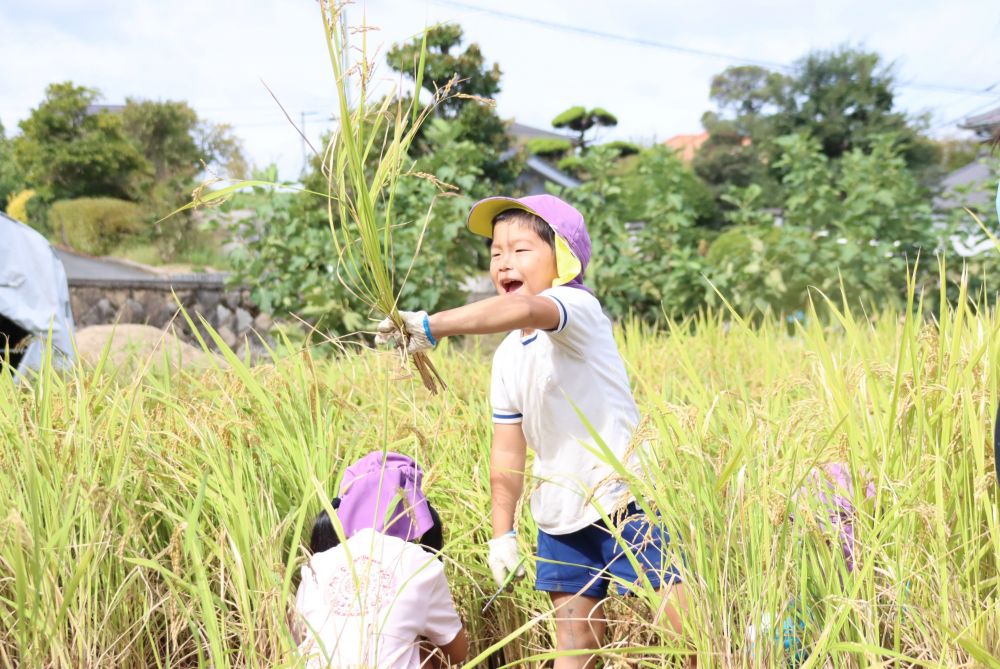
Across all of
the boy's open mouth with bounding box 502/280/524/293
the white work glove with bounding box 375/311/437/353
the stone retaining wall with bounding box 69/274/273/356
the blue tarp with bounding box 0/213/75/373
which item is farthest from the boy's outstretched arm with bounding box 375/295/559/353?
the stone retaining wall with bounding box 69/274/273/356

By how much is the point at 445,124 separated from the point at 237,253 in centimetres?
166

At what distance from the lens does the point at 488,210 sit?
2098 mm

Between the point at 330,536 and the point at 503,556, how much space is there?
39 cm

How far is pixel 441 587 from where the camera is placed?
1824mm

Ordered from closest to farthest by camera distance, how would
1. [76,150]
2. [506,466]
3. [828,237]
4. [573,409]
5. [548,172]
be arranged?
[573,409]
[506,466]
[828,237]
[76,150]
[548,172]

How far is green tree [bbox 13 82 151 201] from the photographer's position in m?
25.9

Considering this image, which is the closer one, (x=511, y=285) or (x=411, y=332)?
(x=411, y=332)

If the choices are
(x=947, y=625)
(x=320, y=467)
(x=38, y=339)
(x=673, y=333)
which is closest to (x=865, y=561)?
(x=947, y=625)

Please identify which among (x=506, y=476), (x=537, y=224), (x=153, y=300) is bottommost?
(x=153, y=300)

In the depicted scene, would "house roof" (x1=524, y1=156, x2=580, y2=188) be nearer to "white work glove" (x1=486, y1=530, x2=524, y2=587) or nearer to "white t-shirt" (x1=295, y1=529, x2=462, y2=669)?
"white work glove" (x1=486, y1=530, x2=524, y2=587)

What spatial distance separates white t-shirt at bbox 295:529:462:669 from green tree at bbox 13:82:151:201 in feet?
87.5

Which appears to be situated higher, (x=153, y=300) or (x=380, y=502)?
(x=380, y=502)

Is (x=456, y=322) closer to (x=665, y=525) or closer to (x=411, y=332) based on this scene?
(x=411, y=332)

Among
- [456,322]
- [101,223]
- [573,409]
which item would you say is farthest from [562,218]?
[101,223]
